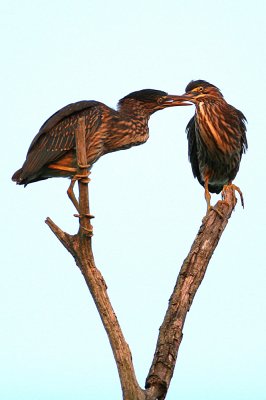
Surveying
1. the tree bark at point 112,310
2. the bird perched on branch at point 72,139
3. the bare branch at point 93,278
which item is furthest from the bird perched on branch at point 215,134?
the bare branch at point 93,278

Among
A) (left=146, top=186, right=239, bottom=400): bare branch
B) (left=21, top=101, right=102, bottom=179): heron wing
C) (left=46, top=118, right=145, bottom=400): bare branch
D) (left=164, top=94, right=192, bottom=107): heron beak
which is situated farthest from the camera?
(left=164, top=94, right=192, bottom=107): heron beak

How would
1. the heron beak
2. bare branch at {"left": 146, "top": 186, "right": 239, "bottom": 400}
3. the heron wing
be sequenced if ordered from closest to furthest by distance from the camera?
bare branch at {"left": 146, "top": 186, "right": 239, "bottom": 400} < the heron wing < the heron beak

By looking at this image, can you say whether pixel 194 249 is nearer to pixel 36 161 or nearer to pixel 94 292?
pixel 94 292

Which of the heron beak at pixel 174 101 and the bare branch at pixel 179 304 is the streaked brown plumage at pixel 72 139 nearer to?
the heron beak at pixel 174 101

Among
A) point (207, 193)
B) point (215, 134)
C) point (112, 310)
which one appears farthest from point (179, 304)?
point (215, 134)

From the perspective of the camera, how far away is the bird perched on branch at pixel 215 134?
30.1 feet

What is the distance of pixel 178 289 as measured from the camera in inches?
239

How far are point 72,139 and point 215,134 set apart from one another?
2215 mm

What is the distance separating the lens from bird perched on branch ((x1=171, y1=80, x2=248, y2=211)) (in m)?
9.16

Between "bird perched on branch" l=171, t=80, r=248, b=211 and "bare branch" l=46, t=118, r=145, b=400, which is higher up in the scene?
"bird perched on branch" l=171, t=80, r=248, b=211

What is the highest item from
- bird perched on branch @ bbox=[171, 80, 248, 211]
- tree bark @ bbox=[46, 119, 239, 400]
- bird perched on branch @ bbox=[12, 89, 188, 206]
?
bird perched on branch @ bbox=[171, 80, 248, 211]

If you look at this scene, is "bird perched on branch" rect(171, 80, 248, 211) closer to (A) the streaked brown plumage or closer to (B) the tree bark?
(A) the streaked brown plumage

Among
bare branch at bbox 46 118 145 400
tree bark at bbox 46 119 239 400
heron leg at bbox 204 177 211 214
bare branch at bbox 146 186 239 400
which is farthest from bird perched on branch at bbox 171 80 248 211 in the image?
bare branch at bbox 46 118 145 400

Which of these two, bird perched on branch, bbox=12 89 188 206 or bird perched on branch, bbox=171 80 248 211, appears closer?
bird perched on branch, bbox=12 89 188 206
